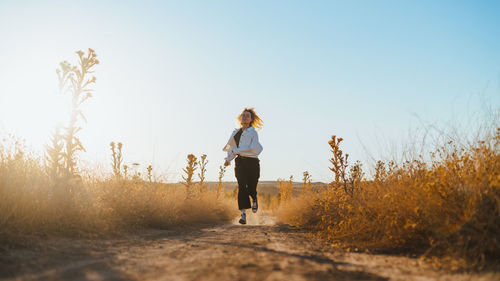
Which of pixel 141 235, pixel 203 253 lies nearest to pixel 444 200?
pixel 203 253

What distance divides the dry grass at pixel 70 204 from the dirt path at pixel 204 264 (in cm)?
48

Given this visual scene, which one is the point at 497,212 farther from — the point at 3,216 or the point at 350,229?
the point at 3,216

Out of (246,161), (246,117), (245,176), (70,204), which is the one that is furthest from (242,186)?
(70,204)

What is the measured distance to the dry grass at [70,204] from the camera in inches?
165

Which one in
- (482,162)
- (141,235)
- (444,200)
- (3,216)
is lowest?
(141,235)

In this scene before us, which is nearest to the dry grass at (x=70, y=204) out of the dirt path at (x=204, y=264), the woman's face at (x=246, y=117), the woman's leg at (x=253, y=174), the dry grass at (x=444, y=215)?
the dirt path at (x=204, y=264)

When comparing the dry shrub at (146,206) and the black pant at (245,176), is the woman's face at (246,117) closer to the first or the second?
the black pant at (245,176)

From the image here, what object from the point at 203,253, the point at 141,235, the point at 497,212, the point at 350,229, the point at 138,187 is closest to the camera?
the point at 497,212

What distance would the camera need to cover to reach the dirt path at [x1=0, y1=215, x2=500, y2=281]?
8.89 feet

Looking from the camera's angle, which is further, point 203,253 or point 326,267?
point 203,253

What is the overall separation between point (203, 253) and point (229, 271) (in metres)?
1.04

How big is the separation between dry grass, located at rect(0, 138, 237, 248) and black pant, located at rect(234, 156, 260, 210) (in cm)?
162

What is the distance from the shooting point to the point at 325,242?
16.0 ft

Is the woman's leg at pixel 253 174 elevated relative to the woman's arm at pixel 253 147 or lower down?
lower down
